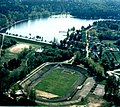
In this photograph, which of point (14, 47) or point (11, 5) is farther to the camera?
point (11, 5)

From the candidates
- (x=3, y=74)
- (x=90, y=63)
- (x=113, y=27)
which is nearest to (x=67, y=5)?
(x=113, y=27)

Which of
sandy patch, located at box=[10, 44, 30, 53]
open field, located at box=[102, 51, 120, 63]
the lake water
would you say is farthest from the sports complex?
the lake water

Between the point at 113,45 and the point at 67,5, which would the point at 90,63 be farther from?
the point at 67,5

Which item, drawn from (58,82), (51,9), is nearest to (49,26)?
(51,9)

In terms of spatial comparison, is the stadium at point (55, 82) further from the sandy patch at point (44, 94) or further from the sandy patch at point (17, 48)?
the sandy patch at point (17, 48)

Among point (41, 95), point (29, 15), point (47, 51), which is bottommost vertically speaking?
point (41, 95)

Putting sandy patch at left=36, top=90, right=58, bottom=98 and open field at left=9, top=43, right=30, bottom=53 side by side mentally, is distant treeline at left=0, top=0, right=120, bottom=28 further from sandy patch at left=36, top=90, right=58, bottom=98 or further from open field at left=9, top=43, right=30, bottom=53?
sandy patch at left=36, top=90, right=58, bottom=98

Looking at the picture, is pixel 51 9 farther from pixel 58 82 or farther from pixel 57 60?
pixel 58 82
